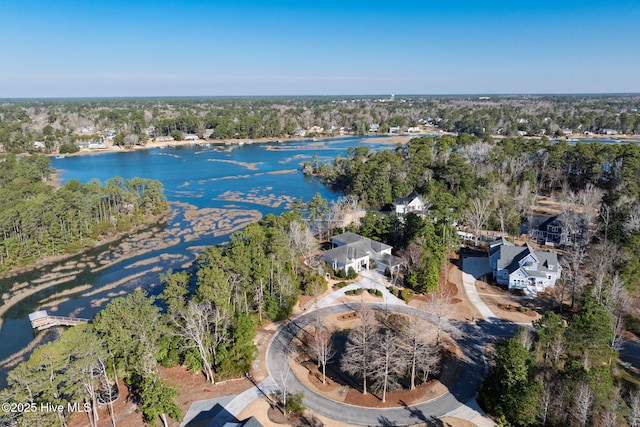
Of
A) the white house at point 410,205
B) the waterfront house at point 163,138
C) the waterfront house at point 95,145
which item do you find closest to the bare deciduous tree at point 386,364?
the white house at point 410,205

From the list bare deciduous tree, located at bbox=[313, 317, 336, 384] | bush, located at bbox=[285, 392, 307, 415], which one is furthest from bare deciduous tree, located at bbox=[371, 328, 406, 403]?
bush, located at bbox=[285, 392, 307, 415]

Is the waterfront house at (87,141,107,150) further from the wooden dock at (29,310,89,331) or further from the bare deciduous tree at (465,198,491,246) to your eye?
the bare deciduous tree at (465,198,491,246)

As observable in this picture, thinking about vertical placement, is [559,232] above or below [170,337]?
below

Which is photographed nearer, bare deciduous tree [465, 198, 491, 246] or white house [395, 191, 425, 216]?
bare deciduous tree [465, 198, 491, 246]

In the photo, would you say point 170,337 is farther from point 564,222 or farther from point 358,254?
point 564,222

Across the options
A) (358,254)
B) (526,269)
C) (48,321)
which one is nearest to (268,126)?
(358,254)
